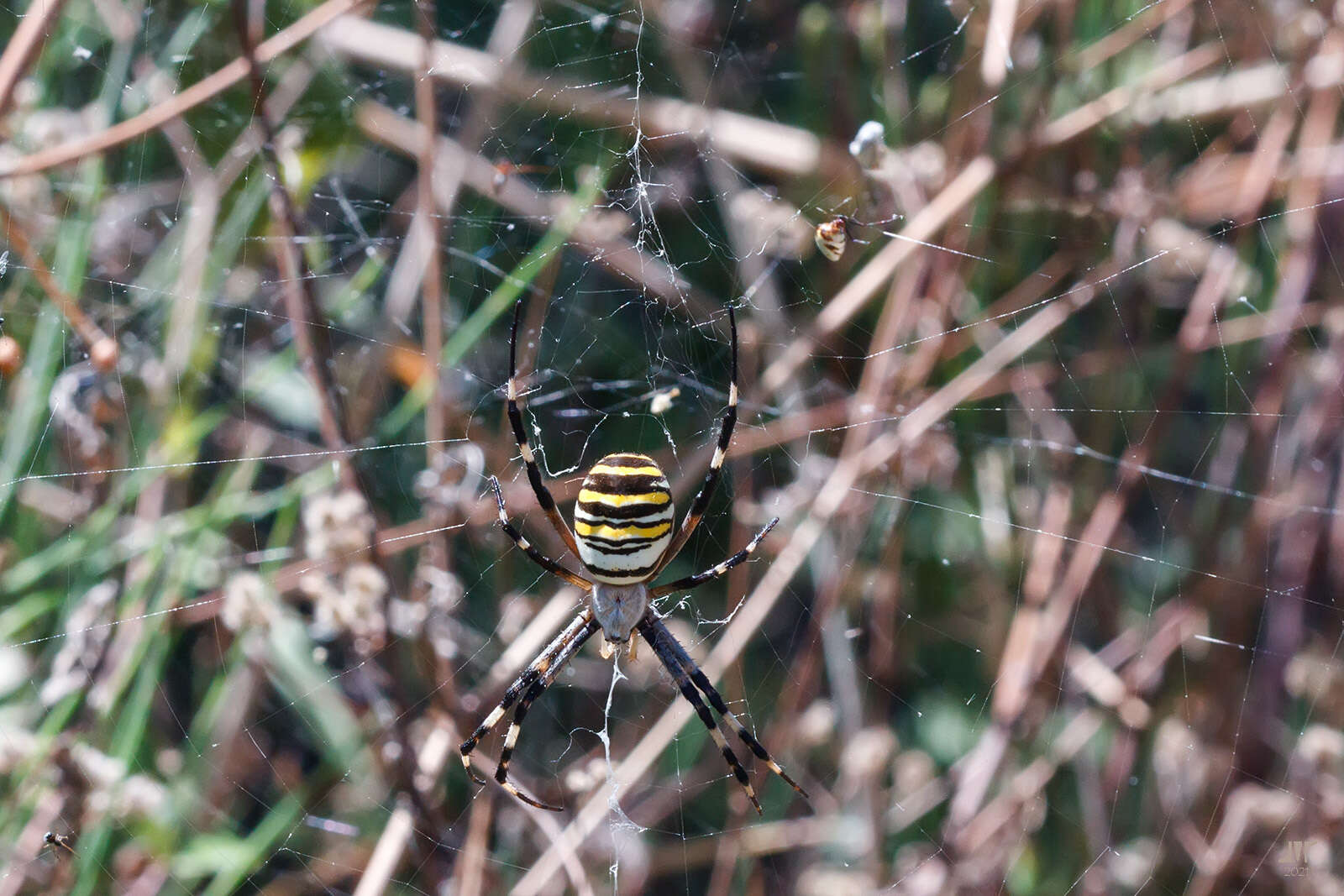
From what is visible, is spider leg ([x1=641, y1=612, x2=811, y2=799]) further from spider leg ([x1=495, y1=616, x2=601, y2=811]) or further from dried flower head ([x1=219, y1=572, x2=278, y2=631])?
dried flower head ([x1=219, y1=572, x2=278, y2=631])

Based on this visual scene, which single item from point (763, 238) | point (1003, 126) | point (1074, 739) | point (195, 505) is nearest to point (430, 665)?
point (195, 505)

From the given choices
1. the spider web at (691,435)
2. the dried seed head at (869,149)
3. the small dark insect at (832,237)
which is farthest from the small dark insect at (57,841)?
the dried seed head at (869,149)

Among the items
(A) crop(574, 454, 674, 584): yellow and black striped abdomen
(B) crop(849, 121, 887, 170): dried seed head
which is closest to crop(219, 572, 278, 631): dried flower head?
(A) crop(574, 454, 674, 584): yellow and black striped abdomen

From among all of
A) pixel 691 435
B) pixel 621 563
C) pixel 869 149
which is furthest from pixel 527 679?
pixel 869 149

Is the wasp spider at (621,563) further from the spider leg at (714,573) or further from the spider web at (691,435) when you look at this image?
the spider web at (691,435)

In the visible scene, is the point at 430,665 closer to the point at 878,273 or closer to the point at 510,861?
the point at 510,861
